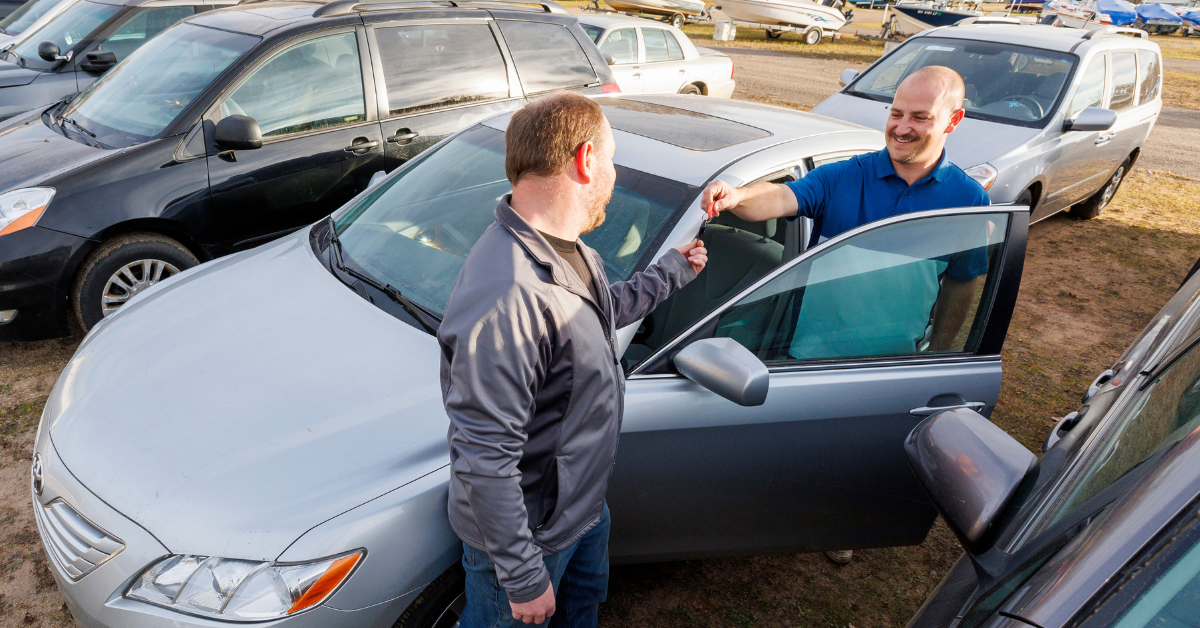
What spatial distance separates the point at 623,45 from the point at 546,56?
369 cm

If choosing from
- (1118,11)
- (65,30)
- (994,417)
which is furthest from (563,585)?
(1118,11)

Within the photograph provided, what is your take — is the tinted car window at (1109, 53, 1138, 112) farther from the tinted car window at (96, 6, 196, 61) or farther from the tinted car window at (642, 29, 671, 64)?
the tinted car window at (96, 6, 196, 61)

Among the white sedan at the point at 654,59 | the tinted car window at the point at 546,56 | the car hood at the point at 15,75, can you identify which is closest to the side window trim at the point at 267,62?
the tinted car window at the point at 546,56

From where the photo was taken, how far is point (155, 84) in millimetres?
4438

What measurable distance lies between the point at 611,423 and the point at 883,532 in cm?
146

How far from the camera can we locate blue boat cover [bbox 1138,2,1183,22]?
1202 inches

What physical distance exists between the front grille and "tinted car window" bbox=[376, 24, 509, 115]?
333 cm

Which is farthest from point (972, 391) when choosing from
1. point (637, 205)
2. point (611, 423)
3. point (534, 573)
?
point (534, 573)

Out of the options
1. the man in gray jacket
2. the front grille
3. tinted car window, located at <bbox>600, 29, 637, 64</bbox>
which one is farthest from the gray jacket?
tinted car window, located at <bbox>600, 29, 637, 64</bbox>

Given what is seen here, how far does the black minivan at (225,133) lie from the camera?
150 inches

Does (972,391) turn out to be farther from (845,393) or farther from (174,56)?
(174,56)

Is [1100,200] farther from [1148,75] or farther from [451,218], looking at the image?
[451,218]

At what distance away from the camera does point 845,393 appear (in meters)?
2.30

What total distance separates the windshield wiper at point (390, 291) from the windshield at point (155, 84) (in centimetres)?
209
